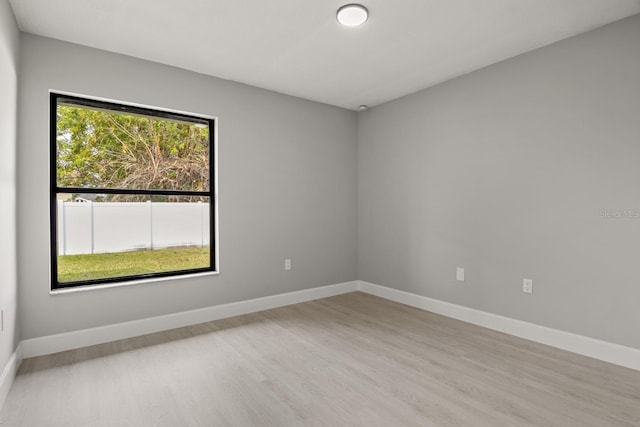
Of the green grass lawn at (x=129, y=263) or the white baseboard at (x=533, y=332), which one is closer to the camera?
the white baseboard at (x=533, y=332)

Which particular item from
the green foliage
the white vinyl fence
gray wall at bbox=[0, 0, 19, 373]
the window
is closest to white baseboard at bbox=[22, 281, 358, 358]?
gray wall at bbox=[0, 0, 19, 373]

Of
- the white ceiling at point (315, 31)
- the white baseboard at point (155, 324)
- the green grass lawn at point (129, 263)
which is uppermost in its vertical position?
the white ceiling at point (315, 31)

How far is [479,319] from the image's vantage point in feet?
10.9

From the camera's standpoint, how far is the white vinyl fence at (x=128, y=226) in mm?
2889

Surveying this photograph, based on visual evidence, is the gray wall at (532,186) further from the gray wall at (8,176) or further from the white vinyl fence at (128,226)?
the gray wall at (8,176)

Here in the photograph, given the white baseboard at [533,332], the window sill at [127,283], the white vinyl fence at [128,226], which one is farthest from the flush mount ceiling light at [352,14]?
the white baseboard at [533,332]

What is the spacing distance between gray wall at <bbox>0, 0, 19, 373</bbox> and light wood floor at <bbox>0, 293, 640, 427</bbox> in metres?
0.38

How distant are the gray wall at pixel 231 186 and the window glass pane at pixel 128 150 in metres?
0.18

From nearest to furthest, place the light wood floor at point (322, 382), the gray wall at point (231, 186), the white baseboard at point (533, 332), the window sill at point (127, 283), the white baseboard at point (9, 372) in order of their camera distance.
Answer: the light wood floor at point (322, 382) < the white baseboard at point (9, 372) < the white baseboard at point (533, 332) < the gray wall at point (231, 186) < the window sill at point (127, 283)

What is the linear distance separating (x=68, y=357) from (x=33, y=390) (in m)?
0.49

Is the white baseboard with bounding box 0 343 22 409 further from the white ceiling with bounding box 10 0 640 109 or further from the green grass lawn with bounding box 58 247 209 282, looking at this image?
the white ceiling with bounding box 10 0 640 109

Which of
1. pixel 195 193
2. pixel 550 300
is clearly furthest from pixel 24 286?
pixel 550 300

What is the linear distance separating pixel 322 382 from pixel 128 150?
259cm

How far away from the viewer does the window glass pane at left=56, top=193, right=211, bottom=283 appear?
2.88 m
